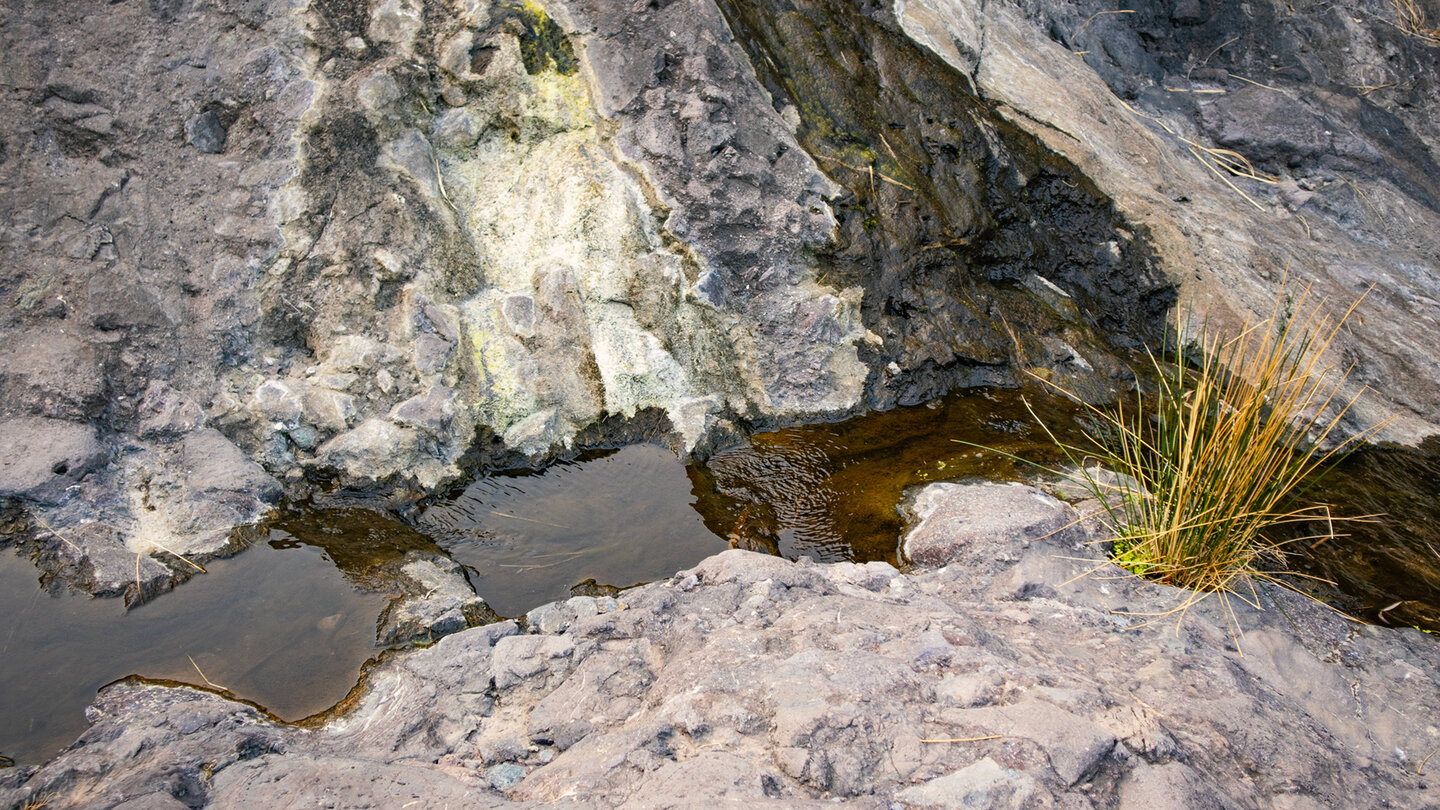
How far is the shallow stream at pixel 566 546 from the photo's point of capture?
2.69 meters

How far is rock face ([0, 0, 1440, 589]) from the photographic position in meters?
3.35

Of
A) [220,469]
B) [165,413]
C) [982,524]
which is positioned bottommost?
[982,524]

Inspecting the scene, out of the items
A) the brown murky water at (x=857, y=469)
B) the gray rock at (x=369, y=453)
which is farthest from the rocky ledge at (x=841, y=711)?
the gray rock at (x=369, y=453)

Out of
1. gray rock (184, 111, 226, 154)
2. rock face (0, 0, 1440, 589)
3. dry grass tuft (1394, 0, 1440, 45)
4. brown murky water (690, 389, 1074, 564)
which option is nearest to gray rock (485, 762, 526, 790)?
brown murky water (690, 389, 1074, 564)

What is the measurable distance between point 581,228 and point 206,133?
1641mm

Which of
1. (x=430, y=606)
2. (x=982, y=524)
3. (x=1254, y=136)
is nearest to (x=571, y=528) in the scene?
(x=430, y=606)

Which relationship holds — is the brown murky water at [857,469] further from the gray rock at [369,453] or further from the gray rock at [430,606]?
the gray rock at [369,453]

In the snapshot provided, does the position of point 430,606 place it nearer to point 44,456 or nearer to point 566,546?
point 566,546

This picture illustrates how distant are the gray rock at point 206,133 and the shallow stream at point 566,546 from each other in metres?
1.67

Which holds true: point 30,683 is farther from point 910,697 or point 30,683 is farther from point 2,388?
point 910,697

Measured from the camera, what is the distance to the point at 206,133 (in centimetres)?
361

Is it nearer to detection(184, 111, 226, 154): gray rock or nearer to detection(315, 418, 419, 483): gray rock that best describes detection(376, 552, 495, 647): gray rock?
detection(315, 418, 419, 483): gray rock

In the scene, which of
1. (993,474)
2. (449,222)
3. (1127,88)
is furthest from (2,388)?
(1127,88)

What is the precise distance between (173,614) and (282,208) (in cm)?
172
